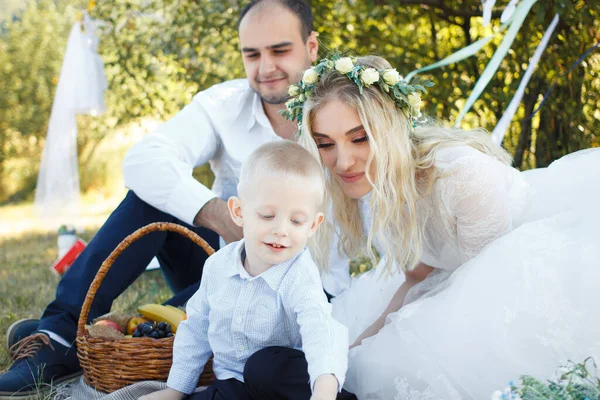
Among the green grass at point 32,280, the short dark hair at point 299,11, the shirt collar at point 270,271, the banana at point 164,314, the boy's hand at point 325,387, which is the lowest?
the green grass at point 32,280

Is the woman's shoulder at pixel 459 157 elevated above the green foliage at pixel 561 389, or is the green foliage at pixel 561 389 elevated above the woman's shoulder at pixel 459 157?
the woman's shoulder at pixel 459 157

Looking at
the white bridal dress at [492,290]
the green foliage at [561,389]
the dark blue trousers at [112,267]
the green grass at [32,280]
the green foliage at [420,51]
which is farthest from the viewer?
the green foliage at [420,51]

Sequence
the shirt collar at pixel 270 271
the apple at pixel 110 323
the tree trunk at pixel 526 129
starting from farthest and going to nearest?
the tree trunk at pixel 526 129 < the apple at pixel 110 323 < the shirt collar at pixel 270 271

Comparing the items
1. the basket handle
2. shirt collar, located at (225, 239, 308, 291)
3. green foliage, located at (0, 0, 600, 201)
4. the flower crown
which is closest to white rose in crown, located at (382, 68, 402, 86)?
the flower crown

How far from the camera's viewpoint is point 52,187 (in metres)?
6.22

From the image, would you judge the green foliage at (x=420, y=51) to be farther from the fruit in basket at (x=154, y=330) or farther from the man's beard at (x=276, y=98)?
the fruit in basket at (x=154, y=330)

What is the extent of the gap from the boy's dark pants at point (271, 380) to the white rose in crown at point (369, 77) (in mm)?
884

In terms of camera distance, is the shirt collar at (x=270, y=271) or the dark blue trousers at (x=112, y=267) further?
the dark blue trousers at (x=112, y=267)

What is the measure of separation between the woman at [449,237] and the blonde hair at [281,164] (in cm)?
33

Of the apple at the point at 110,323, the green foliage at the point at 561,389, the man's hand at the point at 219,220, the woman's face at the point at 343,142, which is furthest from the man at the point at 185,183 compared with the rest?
the green foliage at the point at 561,389

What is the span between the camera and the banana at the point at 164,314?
2.58m

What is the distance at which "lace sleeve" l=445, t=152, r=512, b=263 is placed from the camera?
2264mm

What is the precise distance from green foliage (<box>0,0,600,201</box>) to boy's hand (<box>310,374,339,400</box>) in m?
2.94

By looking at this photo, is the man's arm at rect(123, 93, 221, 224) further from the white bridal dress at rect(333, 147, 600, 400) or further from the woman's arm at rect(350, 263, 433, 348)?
the white bridal dress at rect(333, 147, 600, 400)
